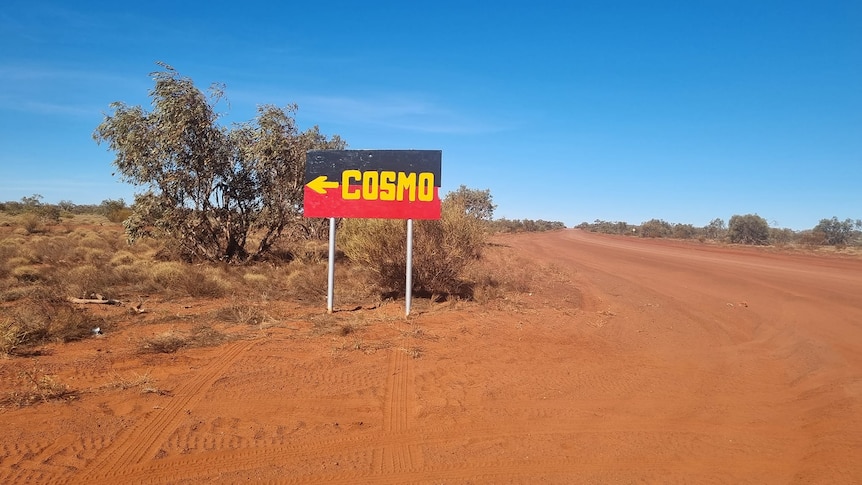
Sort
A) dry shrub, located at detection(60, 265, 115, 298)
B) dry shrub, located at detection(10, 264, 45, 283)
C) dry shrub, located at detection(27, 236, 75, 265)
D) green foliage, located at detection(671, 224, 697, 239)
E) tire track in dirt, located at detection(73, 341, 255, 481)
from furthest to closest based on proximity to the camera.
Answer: green foliage, located at detection(671, 224, 697, 239) < dry shrub, located at detection(27, 236, 75, 265) < dry shrub, located at detection(10, 264, 45, 283) < dry shrub, located at detection(60, 265, 115, 298) < tire track in dirt, located at detection(73, 341, 255, 481)

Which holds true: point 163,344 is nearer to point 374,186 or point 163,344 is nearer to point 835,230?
point 374,186

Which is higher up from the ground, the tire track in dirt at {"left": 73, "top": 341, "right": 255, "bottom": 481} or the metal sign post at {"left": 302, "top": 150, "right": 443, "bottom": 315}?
the metal sign post at {"left": 302, "top": 150, "right": 443, "bottom": 315}

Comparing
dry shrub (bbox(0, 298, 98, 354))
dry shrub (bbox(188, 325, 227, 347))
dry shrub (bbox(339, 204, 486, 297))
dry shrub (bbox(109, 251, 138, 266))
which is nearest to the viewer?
dry shrub (bbox(0, 298, 98, 354))

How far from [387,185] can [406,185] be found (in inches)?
15.7

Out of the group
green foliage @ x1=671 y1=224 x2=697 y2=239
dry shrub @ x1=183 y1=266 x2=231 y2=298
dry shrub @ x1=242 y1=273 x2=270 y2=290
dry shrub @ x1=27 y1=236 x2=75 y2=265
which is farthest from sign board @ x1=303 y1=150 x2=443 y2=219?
green foliage @ x1=671 y1=224 x2=697 y2=239

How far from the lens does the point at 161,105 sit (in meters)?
16.4

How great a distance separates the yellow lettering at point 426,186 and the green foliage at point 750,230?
56.6 metres

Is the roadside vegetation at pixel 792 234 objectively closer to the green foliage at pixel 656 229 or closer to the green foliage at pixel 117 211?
the green foliage at pixel 656 229

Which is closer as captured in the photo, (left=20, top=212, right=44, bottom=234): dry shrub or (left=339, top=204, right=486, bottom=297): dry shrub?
(left=339, top=204, right=486, bottom=297): dry shrub

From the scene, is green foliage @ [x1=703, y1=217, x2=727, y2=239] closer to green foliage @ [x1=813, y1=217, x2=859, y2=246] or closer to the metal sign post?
green foliage @ [x1=813, y1=217, x2=859, y2=246]

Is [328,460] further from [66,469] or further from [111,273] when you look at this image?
[111,273]

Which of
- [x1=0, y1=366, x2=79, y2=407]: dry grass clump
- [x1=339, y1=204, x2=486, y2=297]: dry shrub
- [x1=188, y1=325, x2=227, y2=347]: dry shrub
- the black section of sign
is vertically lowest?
[x1=0, y1=366, x2=79, y2=407]: dry grass clump

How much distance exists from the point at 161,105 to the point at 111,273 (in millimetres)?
6026

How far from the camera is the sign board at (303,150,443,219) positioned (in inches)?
406
